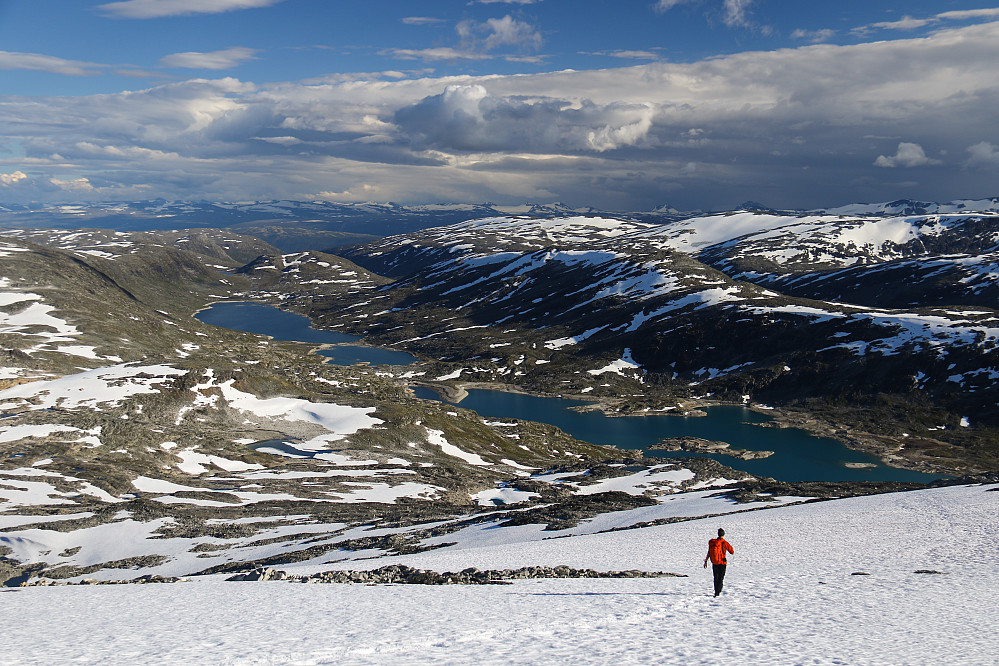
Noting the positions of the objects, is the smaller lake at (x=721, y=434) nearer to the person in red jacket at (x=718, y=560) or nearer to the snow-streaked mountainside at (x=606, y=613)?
the snow-streaked mountainside at (x=606, y=613)

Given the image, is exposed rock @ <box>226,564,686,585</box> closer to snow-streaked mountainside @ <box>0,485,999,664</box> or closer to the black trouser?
snow-streaked mountainside @ <box>0,485,999,664</box>

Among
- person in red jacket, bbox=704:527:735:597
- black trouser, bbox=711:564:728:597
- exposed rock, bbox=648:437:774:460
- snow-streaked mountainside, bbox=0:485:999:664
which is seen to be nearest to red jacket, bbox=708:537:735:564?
person in red jacket, bbox=704:527:735:597

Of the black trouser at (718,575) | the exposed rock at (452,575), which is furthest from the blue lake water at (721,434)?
the black trouser at (718,575)

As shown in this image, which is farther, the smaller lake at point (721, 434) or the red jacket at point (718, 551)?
the smaller lake at point (721, 434)

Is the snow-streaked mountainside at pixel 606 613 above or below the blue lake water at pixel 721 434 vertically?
above

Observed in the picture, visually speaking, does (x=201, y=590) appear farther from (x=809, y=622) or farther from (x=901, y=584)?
(x=901, y=584)

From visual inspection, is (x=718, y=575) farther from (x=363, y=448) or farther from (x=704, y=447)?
(x=704, y=447)

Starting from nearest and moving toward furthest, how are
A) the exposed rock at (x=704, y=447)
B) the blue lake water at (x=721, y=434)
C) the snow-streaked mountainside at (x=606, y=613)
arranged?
the snow-streaked mountainside at (x=606, y=613), the blue lake water at (x=721, y=434), the exposed rock at (x=704, y=447)
